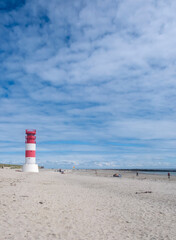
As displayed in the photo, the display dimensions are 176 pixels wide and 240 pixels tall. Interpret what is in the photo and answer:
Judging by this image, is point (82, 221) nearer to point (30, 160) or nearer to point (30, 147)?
point (30, 147)

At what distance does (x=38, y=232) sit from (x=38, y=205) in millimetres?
4156

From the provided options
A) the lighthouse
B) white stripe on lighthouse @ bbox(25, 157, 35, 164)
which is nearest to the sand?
the lighthouse

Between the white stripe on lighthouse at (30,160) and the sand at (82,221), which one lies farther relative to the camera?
the white stripe on lighthouse at (30,160)

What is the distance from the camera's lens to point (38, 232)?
7.84m

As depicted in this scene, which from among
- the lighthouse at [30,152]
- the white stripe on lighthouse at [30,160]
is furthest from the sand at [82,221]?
the white stripe on lighthouse at [30,160]

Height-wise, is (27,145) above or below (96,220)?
above

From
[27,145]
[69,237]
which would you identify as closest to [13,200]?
[69,237]

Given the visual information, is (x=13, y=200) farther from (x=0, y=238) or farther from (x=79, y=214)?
(x=0, y=238)

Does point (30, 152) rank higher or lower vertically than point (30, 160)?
higher

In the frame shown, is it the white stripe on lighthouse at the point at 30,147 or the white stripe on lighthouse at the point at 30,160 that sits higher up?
the white stripe on lighthouse at the point at 30,147

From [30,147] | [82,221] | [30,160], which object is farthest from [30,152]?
[82,221]

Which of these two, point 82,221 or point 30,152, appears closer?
point 82,221

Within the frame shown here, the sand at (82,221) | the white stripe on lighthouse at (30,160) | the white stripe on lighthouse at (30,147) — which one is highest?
the white stripe on lighthouse at (30,147)

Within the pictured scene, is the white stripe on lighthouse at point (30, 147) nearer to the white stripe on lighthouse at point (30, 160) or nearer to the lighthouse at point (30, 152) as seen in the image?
the lighthouse at point (30, 152)
